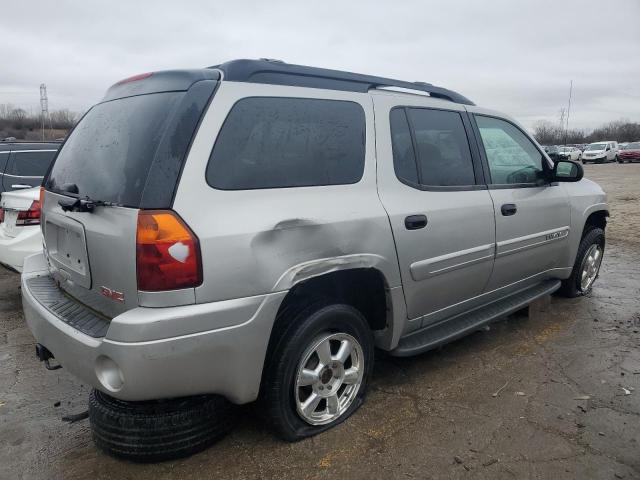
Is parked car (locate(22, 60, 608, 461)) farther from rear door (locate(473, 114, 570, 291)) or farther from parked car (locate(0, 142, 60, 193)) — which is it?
parked car (locate(0, 142, 60, 193))

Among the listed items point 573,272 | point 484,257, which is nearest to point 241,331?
point 484,257

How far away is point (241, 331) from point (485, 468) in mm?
1369

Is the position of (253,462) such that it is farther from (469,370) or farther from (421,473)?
(469,370)

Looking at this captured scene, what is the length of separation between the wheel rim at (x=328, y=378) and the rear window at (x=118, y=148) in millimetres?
1195

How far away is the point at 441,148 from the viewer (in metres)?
3.40

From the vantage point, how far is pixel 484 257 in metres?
3.51

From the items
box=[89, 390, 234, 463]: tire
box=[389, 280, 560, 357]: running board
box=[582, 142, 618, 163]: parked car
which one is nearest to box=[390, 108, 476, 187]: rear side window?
box=[389, 280, 560, 357]: running board

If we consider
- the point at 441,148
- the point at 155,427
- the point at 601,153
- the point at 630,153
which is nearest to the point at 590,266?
the point at 441,148

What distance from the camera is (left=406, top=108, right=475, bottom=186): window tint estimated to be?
3220 mm

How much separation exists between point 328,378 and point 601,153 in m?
41.6

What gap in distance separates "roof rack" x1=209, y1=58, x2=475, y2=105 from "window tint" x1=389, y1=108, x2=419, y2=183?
224mm

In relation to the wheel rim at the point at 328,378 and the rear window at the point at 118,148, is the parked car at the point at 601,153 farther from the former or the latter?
the rear window at the point at 118,148

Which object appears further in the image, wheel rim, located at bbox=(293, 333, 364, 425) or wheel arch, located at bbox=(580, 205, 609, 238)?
wheel arch, located at bbox=(580, 205, 609, 238)

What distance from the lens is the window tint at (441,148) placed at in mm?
3220
